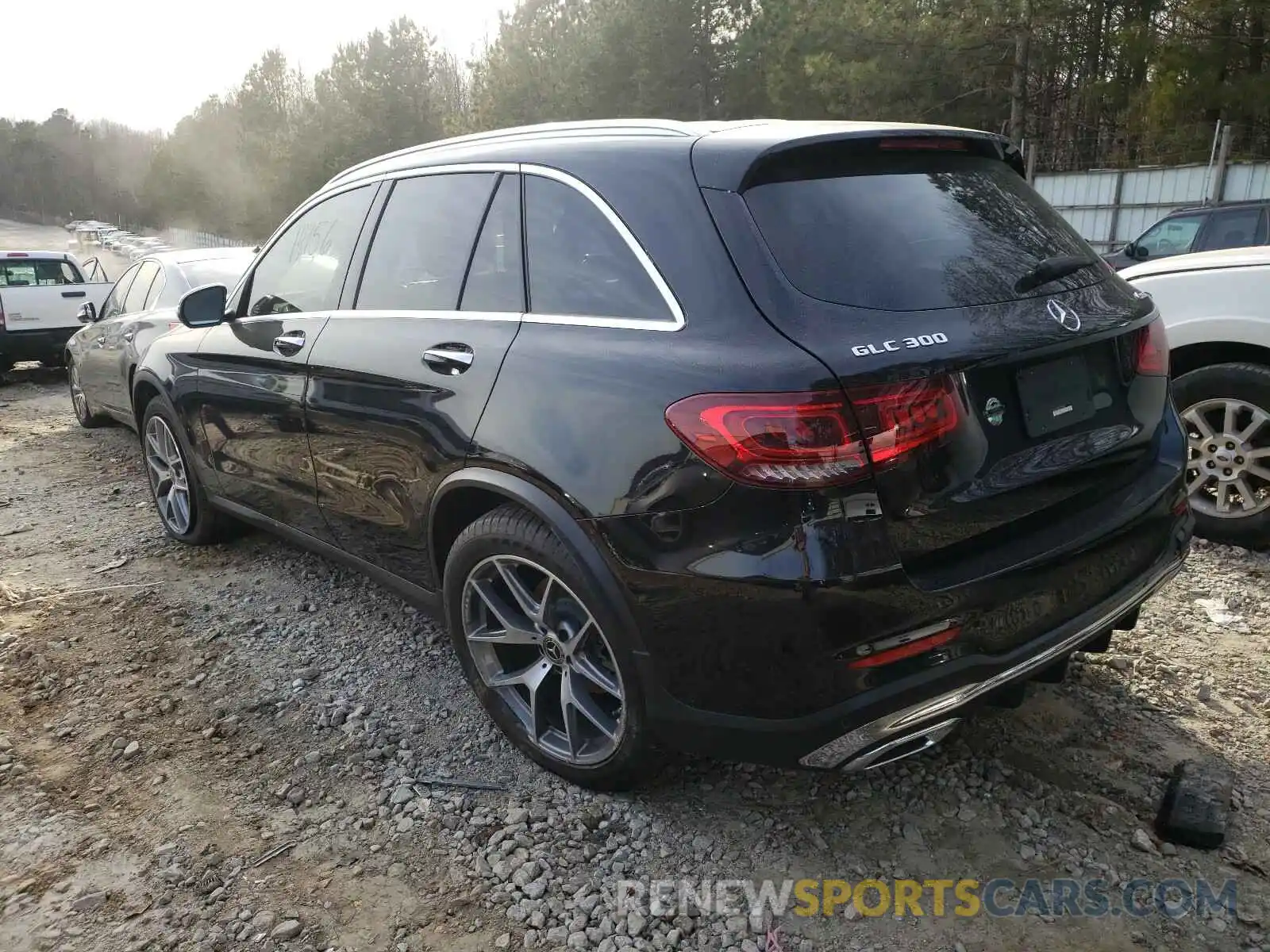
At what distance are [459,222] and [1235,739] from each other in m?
2.85

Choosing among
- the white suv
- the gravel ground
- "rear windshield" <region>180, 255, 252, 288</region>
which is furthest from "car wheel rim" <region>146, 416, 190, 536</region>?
the white suv

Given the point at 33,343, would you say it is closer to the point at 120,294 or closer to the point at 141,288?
the point at 120,294

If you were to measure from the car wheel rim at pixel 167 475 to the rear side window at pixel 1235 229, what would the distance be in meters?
9.14

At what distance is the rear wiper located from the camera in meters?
2.40

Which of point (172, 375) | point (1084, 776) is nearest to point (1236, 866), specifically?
point (1084, 776)

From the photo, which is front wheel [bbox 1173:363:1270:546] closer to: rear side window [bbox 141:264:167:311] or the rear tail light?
the rear tail light

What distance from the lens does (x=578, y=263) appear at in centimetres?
257

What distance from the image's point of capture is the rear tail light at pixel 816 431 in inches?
78.4

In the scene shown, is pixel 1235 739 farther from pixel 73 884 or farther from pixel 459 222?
pixel 73 884

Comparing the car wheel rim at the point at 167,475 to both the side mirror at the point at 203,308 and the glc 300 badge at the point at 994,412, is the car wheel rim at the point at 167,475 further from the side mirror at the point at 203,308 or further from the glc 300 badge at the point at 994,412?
the glc 300 badge at the point at 994,412

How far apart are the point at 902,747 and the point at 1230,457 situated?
2831 millimetres

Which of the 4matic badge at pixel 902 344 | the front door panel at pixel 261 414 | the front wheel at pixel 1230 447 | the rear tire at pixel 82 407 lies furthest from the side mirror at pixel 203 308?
the rear tire at pixel 82 407

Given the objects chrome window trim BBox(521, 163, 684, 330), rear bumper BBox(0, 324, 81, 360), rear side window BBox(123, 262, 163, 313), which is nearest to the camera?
chrome window trim BBox(521, 163, 684, 330)

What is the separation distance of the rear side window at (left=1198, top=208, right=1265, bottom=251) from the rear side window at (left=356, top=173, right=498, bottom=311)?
341 inches
